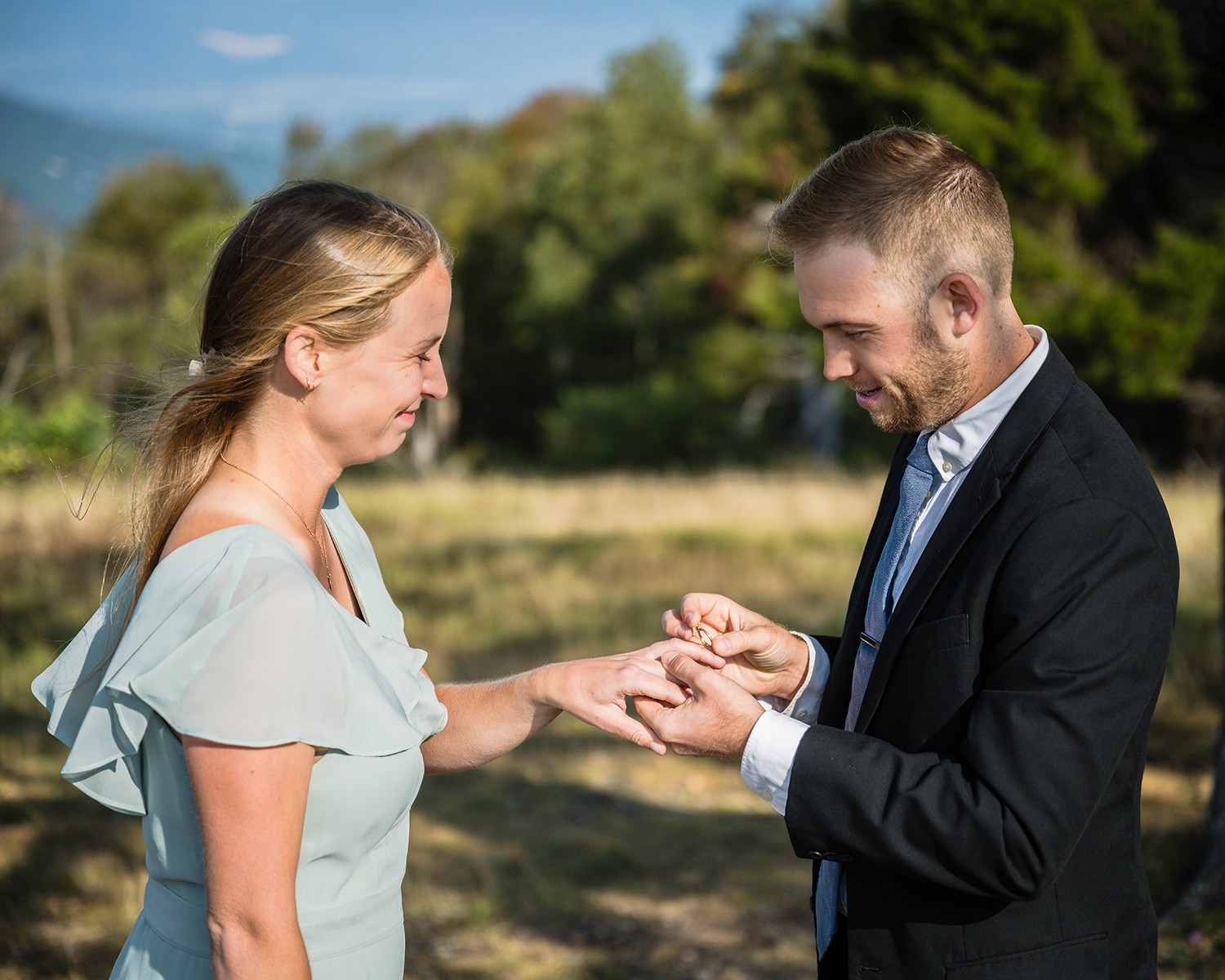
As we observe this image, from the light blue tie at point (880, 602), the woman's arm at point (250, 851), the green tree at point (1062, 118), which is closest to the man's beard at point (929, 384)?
the light blue tie at point (880, 602)

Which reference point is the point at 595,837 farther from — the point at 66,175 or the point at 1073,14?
the point at 1073,14

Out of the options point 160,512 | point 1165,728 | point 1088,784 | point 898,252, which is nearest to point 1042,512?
point 1088,784

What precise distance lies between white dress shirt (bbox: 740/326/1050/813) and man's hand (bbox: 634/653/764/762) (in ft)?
0.16

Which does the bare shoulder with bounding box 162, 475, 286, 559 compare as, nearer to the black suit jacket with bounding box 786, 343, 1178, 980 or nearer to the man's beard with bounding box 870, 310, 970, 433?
the black suit jacket with bounding box 786, 343, 1178, 980

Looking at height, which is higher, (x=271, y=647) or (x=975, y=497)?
(x=975, y=497)

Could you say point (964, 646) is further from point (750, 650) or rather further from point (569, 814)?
point (569, 814)

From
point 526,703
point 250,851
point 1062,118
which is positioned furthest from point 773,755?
point 1062,118

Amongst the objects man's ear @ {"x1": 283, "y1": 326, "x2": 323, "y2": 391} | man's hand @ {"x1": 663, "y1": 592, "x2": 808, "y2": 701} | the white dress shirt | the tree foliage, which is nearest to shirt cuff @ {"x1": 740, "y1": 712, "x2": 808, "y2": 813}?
the white dress shirt

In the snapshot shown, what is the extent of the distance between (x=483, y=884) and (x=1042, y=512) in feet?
13.2

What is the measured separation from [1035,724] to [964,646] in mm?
204

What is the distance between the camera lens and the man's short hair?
2.07 m

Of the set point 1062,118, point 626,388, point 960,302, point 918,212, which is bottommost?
point 626,388

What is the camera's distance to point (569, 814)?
5898 mm

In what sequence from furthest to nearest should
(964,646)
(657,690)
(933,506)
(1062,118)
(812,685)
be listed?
(1062,118)
(812,685)
(657,690)
(933,506)
(964,646)
